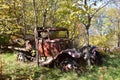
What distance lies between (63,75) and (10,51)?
7.80m

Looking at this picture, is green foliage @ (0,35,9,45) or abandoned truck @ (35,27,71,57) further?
green foliage @ (0,35,9,45)

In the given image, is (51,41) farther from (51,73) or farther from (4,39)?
(4,39)

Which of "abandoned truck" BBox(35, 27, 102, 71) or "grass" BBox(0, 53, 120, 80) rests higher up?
"abandoned truck" BBox(35, 27, 102, 71)

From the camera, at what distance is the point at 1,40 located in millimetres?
21328

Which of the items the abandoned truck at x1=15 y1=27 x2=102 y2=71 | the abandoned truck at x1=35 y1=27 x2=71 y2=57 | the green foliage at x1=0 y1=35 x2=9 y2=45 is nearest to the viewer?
the abandoned truck at x1=15 y1=27 x2=102 y2=71

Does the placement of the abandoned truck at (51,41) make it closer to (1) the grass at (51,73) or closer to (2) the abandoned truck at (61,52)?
(2) the abandoned truck at (61,52)

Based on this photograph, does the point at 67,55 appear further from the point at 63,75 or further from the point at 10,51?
the point at 10,51

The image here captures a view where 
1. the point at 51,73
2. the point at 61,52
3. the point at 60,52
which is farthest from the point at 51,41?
the point at 51,73

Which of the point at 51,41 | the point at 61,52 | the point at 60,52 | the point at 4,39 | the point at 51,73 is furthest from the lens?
the point at 4,39

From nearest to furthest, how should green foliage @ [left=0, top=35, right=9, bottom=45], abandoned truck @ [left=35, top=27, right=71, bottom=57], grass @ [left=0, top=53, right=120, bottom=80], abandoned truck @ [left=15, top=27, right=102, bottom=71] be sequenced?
grass @ [left=0, top=53, right=120, bottom=80] < abandoned truck @ [left=15, top=27, right=102, bottom=71] < abandoned truck @ [left=35, top=27, right=71, bottom=57] < green foliage @ [left=0, top=35, right=9, bottom=45]

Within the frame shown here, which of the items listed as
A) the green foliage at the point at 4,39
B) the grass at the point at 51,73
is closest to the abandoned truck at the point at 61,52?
the grass at the point at 51,73

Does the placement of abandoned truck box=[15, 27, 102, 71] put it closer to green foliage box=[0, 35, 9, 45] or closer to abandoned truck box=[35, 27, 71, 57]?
abandoned truck box=[35, 27, 71, 57]

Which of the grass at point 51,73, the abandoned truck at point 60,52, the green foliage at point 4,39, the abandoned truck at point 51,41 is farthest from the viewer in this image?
the green foliage at point 4,39

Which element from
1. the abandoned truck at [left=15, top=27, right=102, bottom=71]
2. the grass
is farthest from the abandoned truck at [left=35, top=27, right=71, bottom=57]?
the grass
